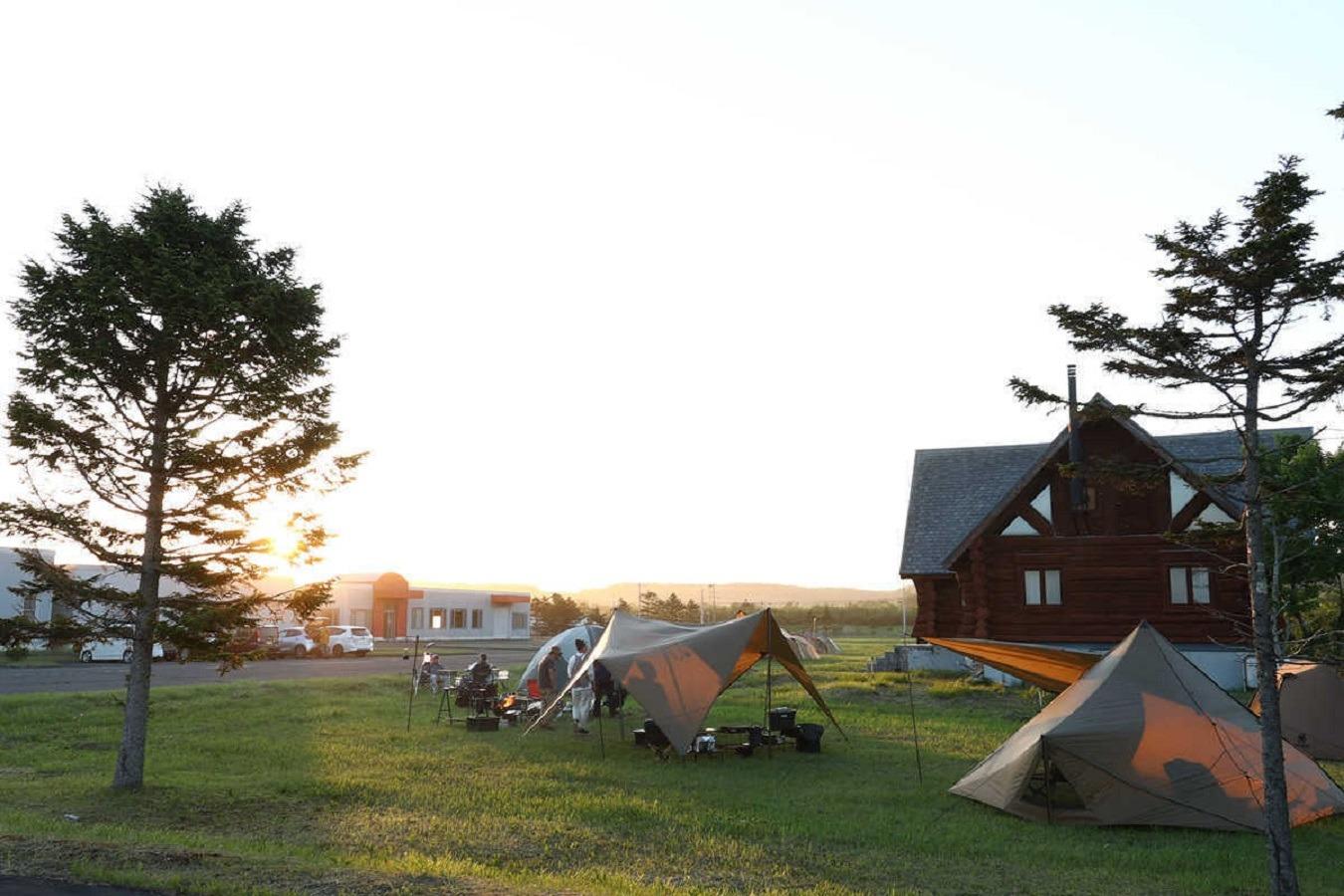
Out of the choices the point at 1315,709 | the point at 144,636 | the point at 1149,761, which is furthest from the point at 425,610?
the point at 1149,761

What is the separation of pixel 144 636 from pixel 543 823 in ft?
20.5

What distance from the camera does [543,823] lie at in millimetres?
11359

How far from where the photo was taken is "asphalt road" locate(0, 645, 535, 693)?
27750 millimetres

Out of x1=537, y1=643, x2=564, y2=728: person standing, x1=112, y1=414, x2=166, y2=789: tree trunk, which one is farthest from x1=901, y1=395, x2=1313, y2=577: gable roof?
x1=112, y1=414, x2=166, y2=789: tree trunk

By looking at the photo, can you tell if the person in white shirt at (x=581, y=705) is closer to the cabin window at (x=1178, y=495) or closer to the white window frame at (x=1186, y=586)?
the white window frame at (x=1186, y=586)

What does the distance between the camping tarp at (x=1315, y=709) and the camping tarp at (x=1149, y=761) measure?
582cm

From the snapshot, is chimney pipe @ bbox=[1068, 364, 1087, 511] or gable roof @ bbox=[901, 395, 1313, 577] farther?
gable roof @ bbox=[901, 395, 1313, 577]

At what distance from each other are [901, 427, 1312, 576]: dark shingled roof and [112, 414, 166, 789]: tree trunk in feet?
74.2

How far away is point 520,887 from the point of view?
835 centimetres

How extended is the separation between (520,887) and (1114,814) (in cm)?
744

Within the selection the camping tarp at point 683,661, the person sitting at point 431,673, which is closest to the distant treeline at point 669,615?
the person sitting at point 431,673

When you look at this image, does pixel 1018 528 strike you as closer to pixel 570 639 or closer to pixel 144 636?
pixel 570 639

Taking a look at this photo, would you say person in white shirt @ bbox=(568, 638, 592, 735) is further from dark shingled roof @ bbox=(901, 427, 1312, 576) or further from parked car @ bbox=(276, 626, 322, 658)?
parked car @ bbox=(276, 626, 322, 658)

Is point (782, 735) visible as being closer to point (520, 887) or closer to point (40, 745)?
point (520, 887)
